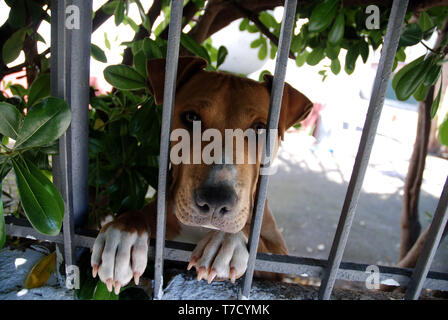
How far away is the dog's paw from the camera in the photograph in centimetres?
139

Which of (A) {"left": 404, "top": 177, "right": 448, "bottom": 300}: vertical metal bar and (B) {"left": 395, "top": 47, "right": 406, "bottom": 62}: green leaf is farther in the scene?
(B) {"left": 395, "top": 47, "right": 406, "bottom": 62}: green leaf

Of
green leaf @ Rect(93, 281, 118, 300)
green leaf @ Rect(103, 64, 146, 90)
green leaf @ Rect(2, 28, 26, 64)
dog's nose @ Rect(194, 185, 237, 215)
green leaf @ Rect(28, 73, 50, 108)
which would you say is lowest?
green leaf @ Rect(93, 281, 118, 300)

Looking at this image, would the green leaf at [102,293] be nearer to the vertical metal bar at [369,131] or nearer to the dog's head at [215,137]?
the dog's head at [215,137]

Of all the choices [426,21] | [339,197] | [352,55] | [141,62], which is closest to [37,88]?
[141,62]

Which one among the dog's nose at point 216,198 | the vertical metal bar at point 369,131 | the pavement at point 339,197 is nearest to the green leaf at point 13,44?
the dog's nose at point 216,198

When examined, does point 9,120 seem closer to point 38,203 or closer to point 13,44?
point 38,203

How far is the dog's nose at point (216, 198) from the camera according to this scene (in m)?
1.45

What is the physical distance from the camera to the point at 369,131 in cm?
124

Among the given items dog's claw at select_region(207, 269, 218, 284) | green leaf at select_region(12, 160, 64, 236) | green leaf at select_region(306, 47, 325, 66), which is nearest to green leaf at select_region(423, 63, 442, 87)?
green leaf at select_region(306, 47, 325, 66)

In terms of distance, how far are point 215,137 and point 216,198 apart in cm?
37

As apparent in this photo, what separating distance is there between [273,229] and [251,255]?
3.02ft

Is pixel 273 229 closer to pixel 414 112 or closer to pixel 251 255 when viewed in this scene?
pixel 251 255

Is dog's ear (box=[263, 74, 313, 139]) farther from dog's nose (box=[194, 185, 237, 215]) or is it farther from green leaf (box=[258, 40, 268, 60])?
green leaf (box=[258, 40, 268, 60])
